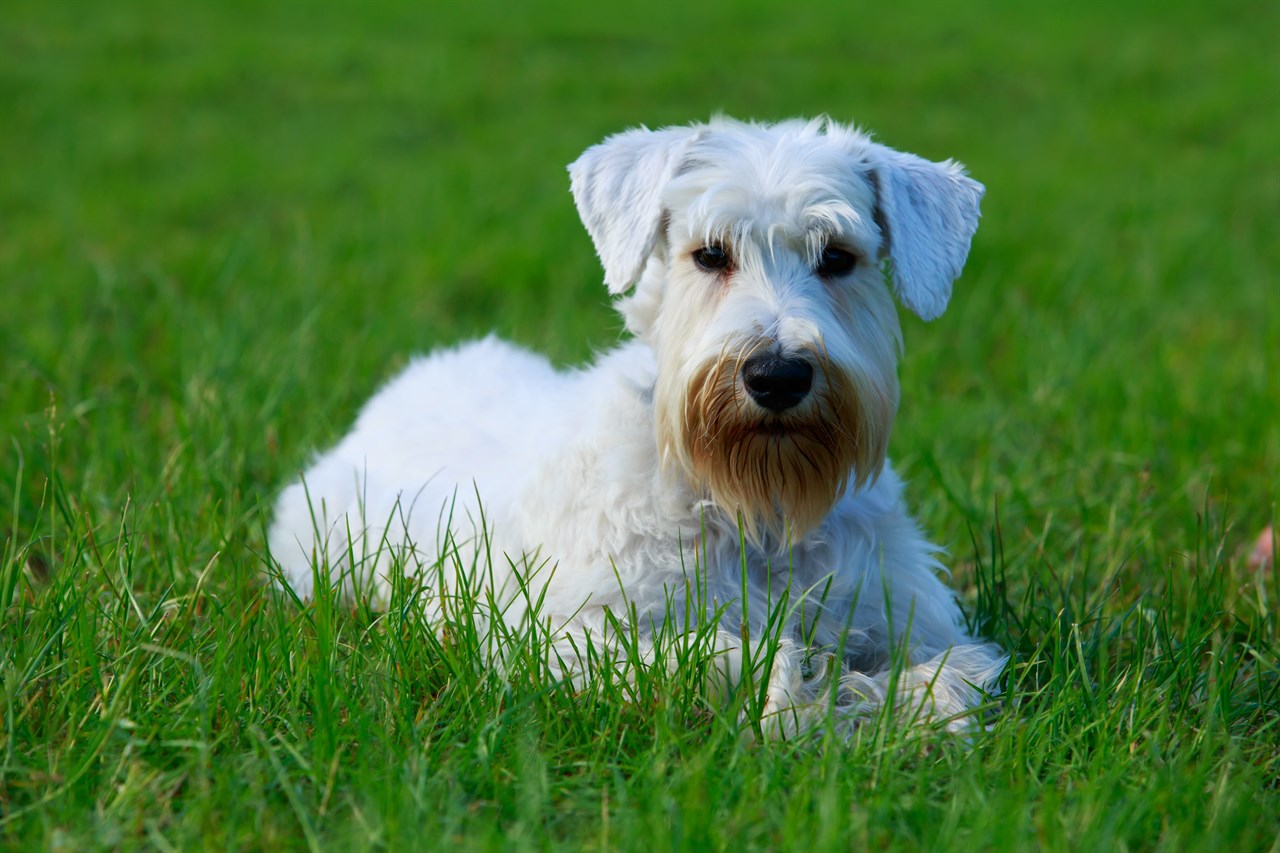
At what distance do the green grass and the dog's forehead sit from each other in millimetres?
1113

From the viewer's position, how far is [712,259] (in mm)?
3543

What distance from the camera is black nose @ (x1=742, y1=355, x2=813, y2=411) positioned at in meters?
3.23

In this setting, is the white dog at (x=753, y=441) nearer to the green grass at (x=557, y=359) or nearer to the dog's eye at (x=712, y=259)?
the dog's eye at (x=712, y=259)

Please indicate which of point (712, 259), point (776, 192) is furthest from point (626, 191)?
point (776, 192)

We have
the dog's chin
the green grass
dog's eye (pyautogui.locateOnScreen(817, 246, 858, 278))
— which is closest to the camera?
the green grass

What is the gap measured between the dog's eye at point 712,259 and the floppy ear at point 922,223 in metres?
0.48

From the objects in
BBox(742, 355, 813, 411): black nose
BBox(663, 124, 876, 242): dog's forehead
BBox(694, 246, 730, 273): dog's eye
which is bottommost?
BBox(742, 355, 813, 411): black nose

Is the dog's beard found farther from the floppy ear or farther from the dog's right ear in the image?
the dog's right ear

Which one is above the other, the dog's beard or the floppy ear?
the floppy ear

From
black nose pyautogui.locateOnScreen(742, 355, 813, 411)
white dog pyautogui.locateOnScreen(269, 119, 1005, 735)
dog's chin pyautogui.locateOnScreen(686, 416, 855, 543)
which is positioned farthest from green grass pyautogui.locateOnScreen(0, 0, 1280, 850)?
black nose pyautogui.locateOnScreen(742, 355, 813, 411)

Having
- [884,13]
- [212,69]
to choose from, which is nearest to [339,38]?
[212,69]

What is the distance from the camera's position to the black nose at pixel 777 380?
3.23 m

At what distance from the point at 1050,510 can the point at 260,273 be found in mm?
4833

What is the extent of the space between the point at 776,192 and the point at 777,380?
51 centimetres
